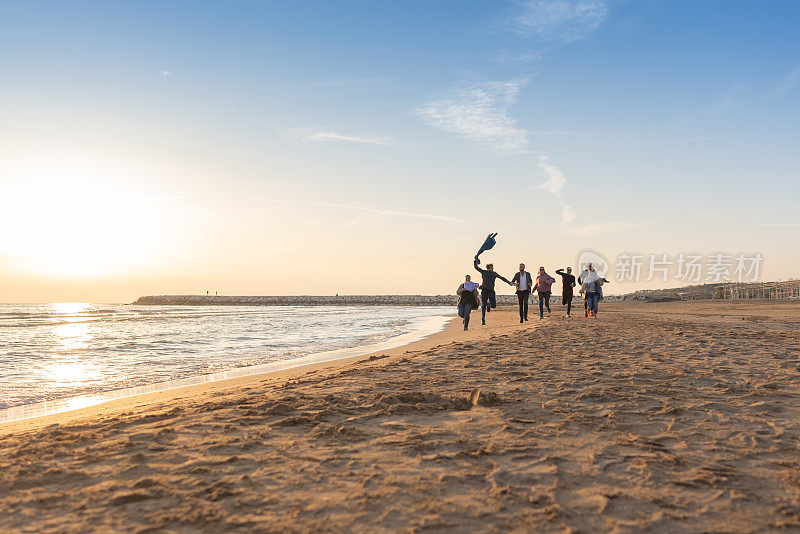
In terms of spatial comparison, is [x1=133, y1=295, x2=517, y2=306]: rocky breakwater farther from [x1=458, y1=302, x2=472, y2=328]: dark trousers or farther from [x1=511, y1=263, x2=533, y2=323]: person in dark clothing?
[x1=458, y1=302, x2=472, y2=328]: dark trousers

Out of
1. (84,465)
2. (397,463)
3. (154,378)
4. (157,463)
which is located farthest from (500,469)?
(154,378)

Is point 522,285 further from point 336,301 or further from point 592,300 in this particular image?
point 336,301

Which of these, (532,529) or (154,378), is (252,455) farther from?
(154,378)

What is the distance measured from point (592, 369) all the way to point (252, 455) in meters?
5.04

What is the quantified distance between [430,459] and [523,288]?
1512 centimetres

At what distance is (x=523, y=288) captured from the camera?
59.4 feet

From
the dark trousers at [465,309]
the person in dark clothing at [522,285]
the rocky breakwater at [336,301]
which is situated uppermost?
the person in dark clothing at [522,285]

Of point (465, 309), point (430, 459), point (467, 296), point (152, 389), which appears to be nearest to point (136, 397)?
point (152, 389)

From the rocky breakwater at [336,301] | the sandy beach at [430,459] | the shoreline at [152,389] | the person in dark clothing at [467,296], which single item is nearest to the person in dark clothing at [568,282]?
the person in dark clothing at [467,296]

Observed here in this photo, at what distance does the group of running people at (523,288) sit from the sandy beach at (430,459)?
10149mm

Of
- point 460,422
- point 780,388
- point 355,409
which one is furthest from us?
point 780,388

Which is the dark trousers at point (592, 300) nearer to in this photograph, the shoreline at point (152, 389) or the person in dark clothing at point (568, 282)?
the person in dark clothing at point (568, 282)

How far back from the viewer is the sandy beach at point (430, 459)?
8.90 ft

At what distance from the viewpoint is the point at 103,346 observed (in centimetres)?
1495
